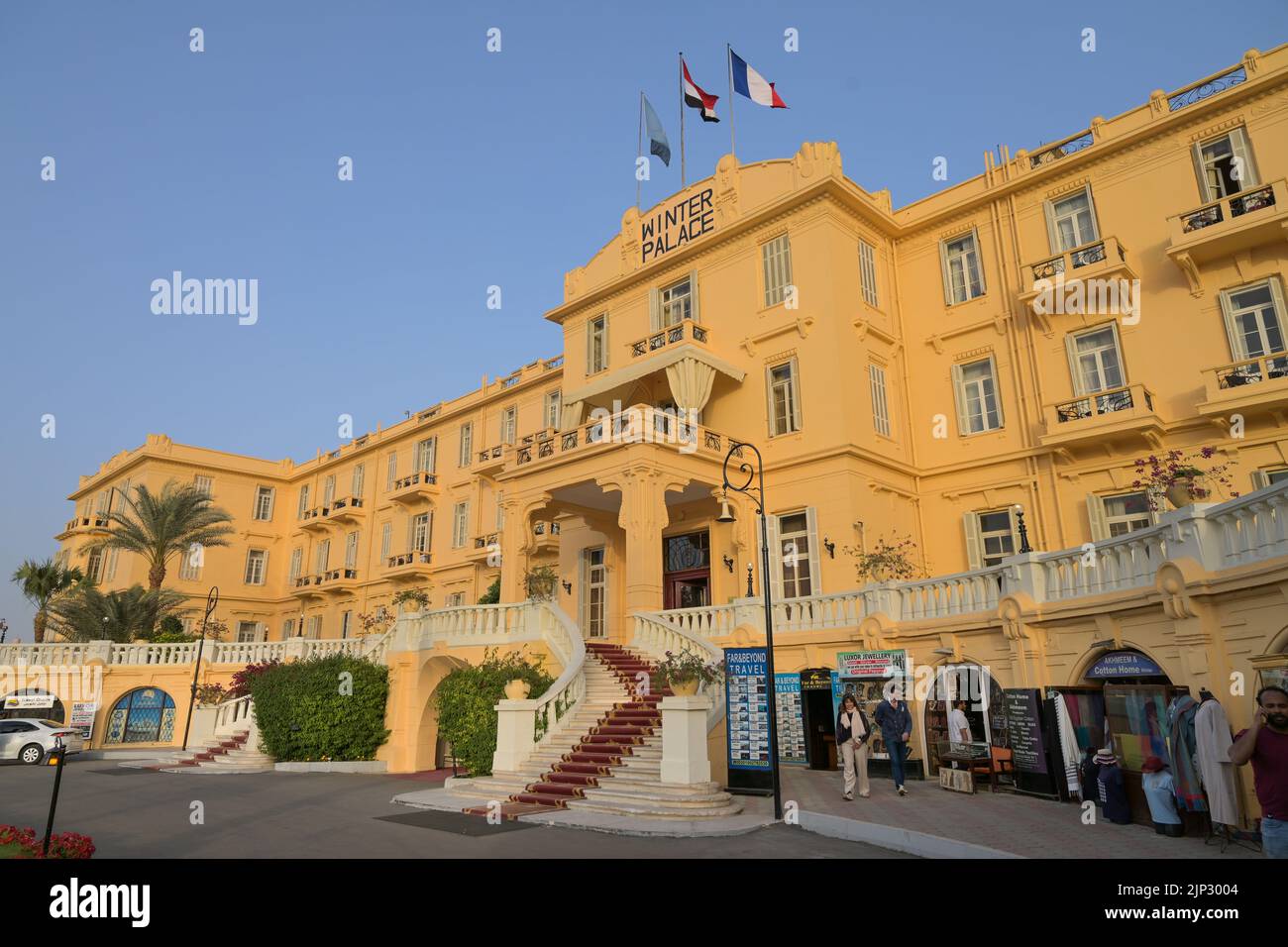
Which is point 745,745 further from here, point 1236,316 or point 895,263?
point 895,263

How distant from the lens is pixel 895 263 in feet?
78.2

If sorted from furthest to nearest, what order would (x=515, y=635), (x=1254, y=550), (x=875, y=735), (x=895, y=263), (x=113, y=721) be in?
(x=113, y=721), (x=895, y=263), (x=515, y=635), (x=875, y=735), (x=1254, y=550)

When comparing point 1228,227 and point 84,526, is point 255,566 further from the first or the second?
point 1228,227

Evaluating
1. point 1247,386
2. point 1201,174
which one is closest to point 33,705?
point 1247,386

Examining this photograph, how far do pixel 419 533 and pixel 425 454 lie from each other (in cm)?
406

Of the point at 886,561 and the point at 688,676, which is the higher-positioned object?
the point at 886,561

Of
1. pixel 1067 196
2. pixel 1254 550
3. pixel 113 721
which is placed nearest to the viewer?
pixel 1254 550

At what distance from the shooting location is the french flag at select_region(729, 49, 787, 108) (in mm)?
23234

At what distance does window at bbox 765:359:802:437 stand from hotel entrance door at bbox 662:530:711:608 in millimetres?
3873

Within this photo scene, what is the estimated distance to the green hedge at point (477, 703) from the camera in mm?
16375

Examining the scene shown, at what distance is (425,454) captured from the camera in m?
38.1

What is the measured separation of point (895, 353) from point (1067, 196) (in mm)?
5831

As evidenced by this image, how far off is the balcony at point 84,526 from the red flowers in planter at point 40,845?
41.5 meters
